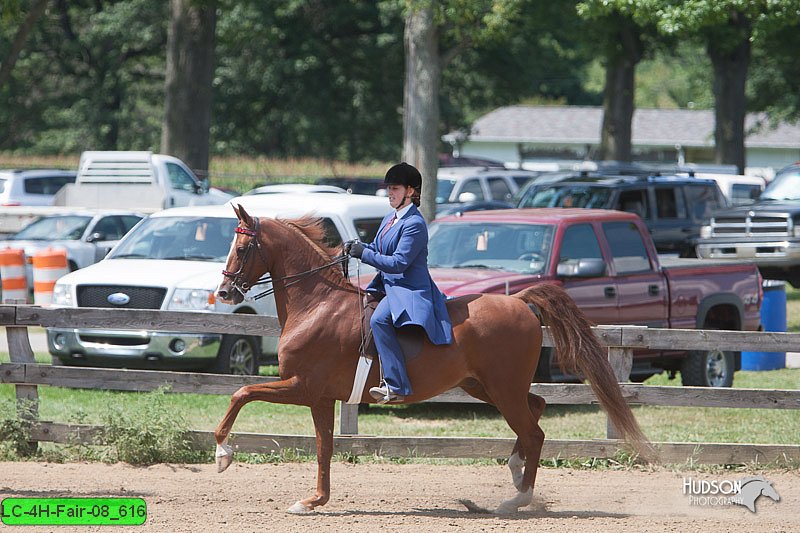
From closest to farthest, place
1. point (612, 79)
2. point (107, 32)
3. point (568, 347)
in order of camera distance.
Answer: point (568, 347), point (612, 79), point (107, 32)

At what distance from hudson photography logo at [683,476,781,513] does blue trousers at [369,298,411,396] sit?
7.69ft

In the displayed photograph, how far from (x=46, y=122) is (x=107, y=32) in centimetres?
1121

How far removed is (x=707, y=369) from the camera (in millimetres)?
13039

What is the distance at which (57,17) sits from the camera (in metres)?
51.3

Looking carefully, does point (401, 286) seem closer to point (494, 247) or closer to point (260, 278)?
point (260, 278)

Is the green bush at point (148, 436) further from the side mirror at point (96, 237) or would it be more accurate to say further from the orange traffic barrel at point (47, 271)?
the side mirror at point (96, 237)

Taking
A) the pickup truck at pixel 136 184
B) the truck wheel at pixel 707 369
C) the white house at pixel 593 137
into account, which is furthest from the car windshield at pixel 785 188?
the white house at pixel 593 137

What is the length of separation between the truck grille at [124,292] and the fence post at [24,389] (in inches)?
101

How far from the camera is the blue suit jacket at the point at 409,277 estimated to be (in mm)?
7539

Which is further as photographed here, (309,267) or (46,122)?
(46,122)

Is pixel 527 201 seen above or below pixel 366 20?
below

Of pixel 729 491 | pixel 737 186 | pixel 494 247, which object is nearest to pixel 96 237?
pixel 494 247

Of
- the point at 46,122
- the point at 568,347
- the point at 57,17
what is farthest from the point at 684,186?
the point at 46,122

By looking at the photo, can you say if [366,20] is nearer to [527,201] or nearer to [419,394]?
[527,201]
